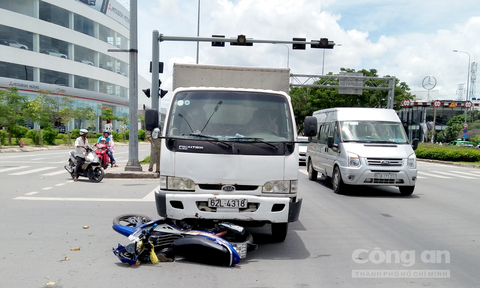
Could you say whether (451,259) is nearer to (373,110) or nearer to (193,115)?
(193,115)

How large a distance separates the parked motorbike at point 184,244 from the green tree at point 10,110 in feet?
96.0

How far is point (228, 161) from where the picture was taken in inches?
212

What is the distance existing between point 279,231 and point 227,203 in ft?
3.86

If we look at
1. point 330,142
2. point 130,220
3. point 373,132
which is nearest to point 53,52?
point 330,142

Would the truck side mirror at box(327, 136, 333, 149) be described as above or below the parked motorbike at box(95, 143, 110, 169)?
above

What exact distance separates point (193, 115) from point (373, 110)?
768 cm

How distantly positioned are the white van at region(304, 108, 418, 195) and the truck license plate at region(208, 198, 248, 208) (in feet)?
20.2

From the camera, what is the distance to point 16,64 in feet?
135

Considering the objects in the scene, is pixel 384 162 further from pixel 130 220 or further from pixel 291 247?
pixel 130 220

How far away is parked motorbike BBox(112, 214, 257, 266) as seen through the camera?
4.87m


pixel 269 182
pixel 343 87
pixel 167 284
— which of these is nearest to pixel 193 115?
pixel 269 182

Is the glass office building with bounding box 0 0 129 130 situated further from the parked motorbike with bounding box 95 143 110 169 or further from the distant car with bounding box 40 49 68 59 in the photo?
the parked motorbike with bounding box 95 143 110 169

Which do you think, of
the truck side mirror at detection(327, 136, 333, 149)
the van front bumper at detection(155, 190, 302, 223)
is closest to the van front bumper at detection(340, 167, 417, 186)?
the truck side mirror at detection(327, 136, 333, 149)

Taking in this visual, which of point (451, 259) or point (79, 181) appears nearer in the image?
point (451, 259)
